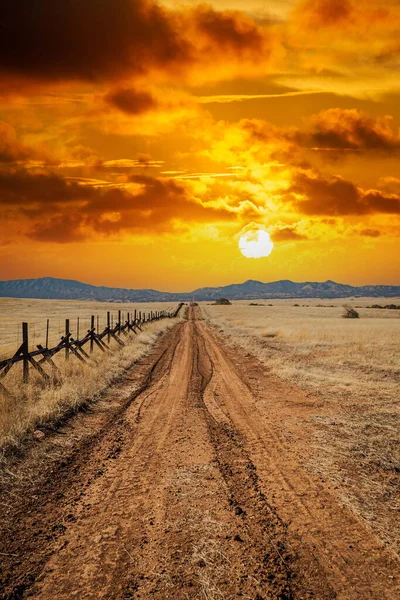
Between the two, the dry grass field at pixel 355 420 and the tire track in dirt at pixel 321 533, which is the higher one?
the tire track in dirt at pixel 321 533

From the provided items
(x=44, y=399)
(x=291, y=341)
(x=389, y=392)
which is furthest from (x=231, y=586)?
(x=291, y=341)

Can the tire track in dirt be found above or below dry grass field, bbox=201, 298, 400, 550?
above

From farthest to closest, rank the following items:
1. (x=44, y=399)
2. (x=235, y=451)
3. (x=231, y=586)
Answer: (x=44, y=399), (x=235, y=451), (x=231, y=586)

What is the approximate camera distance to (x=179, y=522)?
4.85m

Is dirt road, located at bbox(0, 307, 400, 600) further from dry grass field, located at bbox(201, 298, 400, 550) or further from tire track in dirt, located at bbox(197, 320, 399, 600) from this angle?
dry grass field, located at bbox(201, 298, 400, 550)

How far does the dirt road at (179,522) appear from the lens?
12.5ft

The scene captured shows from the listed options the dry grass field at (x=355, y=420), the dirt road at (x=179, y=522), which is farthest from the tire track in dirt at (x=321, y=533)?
the dry grass field at (x=355, y=420)

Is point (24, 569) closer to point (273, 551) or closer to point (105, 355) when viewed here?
point (273, 551)

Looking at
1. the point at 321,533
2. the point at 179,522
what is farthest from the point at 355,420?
the point at 179,522

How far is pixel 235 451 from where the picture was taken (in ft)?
23.8

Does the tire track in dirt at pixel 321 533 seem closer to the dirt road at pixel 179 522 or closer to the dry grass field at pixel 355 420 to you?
the dirt road at pixel 179 522

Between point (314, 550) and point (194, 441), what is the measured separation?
12.4 feet

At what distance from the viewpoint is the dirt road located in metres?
3.79

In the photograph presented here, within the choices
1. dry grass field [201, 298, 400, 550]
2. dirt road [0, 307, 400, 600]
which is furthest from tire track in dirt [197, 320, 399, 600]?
dry grass field [201, 298, 400, 550]
